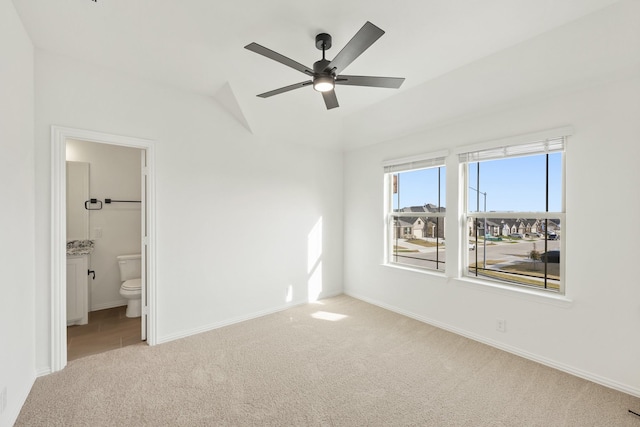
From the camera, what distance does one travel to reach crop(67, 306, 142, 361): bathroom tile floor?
2908 millimetres

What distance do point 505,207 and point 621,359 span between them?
58.7 inches

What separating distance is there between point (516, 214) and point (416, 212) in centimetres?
121

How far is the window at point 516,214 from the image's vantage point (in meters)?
2.70

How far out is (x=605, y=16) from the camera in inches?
78.9

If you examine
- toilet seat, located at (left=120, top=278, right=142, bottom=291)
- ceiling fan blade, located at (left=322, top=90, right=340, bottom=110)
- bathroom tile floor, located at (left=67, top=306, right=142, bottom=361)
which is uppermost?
ceiling fan blade, located at (left=322, top=90, right=340, bottom=110)

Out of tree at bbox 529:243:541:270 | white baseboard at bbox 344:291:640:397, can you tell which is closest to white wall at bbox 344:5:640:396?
white baseboard at bbox 344:291:640:397

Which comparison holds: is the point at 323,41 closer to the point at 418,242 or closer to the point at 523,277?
the point at 418,242

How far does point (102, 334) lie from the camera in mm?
3252

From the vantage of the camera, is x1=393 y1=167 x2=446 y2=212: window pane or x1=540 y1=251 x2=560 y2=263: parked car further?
x1=393 y1=167 x2=446 y2=212: window pane

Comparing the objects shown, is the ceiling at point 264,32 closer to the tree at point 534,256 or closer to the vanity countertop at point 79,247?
the tree at point 534,256

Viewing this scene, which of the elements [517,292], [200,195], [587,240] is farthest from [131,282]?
[587,240]

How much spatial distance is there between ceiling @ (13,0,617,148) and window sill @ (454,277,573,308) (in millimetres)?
2229

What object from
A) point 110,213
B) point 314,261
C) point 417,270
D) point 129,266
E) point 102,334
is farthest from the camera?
point 314,261

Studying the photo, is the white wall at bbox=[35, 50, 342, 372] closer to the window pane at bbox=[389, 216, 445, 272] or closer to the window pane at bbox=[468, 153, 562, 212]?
the window pane at bbox=[389, 216, 445, 272]
